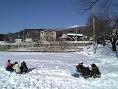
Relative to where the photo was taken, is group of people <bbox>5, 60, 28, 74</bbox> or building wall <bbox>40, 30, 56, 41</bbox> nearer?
group of people <bbox>5, 60, 28, 74</bbox>

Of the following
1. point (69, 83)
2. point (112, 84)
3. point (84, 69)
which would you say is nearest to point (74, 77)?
point (84, 69)

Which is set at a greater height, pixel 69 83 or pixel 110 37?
pixel 110 37

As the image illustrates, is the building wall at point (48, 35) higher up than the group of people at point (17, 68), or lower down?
higher up

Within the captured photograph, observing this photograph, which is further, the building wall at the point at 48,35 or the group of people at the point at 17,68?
the building wall at the point at 48,35

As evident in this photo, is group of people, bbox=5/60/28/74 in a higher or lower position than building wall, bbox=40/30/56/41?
lower

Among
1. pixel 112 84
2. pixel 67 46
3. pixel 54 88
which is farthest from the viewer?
pixel 67 46

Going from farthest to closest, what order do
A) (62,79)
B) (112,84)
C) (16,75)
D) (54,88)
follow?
1. (16,75)
2. (62,79)
3. (112,84)
4. (54,88)

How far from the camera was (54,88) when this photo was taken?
42.2ft

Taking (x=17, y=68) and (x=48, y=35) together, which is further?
(x=48, y=35)

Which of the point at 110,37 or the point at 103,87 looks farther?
the point at 110,37

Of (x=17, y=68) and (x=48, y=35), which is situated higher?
(x=48, y=35)

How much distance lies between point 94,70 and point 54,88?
13.1ft

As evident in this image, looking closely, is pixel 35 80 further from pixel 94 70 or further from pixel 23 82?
pixel 94 70

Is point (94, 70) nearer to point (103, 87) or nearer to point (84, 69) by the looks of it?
point (84, 69)
